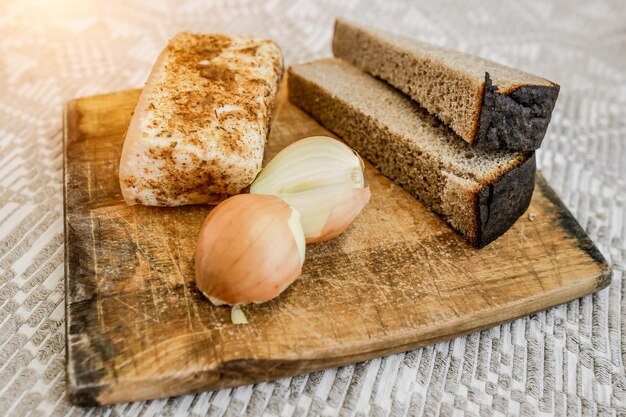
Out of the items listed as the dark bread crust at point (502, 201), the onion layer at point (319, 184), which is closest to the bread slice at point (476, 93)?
the dark bread crust at point (502, 201)

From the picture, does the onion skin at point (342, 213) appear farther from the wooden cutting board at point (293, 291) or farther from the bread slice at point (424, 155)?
the bread slice at point (424, 155)

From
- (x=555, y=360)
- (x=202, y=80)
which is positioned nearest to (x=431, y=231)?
(x=555, y=360)

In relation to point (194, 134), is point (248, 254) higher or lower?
lower

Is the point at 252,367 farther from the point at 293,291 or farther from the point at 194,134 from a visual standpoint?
the point at 194,134

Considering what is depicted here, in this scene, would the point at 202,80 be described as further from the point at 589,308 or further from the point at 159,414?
the point at 589,308

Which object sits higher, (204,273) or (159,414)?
(204,273)

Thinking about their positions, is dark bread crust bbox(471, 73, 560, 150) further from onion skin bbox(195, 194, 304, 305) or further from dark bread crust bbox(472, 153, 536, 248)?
onion skin bbox(195, 194, 304, 305)

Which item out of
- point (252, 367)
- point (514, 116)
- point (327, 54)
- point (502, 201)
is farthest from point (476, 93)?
point (327, 54)

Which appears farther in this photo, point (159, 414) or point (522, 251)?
point (522, 251)
